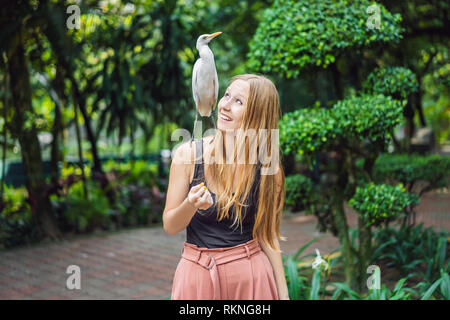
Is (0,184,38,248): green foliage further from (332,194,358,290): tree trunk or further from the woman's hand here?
the woman's hand

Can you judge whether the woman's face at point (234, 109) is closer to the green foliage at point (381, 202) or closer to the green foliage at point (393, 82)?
the green foliage at point (381, 202)

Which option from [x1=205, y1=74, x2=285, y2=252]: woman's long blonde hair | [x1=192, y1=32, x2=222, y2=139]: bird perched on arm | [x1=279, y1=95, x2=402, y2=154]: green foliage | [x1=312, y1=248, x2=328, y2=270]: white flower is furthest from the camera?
[x1=279, y1=95, x2=402, y2=154]: green foliage

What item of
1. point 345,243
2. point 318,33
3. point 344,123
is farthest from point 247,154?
point 345,243

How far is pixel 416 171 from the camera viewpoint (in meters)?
5.18

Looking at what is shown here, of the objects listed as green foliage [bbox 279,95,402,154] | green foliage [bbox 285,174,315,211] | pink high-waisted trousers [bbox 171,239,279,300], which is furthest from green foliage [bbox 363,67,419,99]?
pink high-waisted trousers [bbox 171,239,279,300]

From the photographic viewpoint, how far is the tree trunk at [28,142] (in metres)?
6.77

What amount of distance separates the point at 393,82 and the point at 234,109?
2581 millimetres

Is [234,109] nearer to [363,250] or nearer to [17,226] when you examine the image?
[363,250]

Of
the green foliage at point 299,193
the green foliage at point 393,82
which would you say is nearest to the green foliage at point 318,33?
the green foliage at point 393,82

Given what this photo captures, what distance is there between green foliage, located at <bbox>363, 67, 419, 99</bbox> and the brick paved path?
2.69 metres

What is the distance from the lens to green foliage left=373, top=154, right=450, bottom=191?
5133 millimetres
